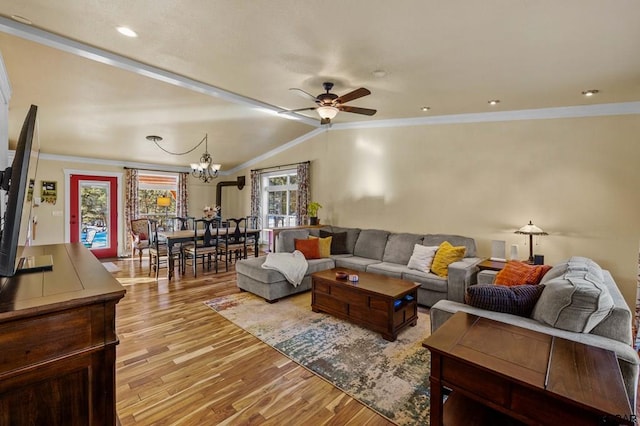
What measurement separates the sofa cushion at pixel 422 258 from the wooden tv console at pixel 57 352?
384cm

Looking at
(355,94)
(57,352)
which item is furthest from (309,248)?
(57,352)

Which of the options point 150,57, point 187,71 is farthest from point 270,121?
point 150,57

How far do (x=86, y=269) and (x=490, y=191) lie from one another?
15.5 ft

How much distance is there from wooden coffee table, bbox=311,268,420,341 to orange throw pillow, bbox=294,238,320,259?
112 cm

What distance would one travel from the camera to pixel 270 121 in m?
5.58

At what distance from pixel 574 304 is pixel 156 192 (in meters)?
8.83

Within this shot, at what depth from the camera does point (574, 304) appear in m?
1.82

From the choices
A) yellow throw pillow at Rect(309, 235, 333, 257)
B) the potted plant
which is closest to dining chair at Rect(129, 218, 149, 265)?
the potted plant

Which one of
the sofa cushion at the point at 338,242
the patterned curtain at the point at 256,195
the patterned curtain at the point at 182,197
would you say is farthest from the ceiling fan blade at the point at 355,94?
the patterned curtain at the point at 182,197

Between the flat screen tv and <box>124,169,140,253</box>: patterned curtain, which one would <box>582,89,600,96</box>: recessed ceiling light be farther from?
<box>124,169,140,253</box>: patterned curtain

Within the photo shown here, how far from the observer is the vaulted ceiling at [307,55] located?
213 centimetres

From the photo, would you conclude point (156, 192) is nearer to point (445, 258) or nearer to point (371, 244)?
point (371, 244)

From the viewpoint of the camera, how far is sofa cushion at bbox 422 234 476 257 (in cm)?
432

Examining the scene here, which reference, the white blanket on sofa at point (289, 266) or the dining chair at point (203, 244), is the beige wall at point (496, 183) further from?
the dining chair at point (203, 244)
